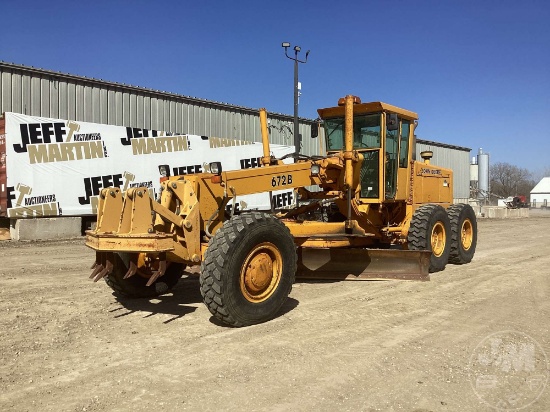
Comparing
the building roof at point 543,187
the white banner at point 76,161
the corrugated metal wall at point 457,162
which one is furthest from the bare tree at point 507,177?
the white banner at point 76,161

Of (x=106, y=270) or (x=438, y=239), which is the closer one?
(x=106, y=270)

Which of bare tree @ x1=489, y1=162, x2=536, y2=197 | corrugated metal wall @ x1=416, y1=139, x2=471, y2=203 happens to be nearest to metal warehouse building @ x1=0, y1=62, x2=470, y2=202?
corrugated metal wall @ x1=416, y1=139, x2=471, y2=203

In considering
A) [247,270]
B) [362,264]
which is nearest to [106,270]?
[247,270]

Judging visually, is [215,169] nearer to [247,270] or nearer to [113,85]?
[247,270]

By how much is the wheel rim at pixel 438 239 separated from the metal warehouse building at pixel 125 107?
3.76 metres

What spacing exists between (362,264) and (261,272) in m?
2.86

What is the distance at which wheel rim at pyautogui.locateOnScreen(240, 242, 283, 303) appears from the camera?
530 cm

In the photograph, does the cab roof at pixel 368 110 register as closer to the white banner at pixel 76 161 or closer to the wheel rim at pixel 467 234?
the wheel rim at pixel 467 234

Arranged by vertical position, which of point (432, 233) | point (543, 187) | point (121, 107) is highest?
point (121, 107)

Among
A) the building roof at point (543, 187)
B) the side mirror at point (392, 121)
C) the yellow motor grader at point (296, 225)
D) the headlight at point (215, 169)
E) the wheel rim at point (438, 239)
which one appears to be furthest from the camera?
the building roof at point (543, 187)

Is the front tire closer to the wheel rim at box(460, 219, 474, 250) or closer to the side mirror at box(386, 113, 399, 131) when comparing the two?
the side mirror at box(386, 113, 399, 131)

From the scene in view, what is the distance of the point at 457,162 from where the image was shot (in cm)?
4122

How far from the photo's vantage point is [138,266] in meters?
6.01

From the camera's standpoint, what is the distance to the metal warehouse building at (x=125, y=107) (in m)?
15.7
